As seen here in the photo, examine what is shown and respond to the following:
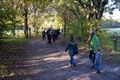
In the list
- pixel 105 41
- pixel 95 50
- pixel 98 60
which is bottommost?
pixel 98 60

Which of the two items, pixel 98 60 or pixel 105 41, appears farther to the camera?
pixel 105 41

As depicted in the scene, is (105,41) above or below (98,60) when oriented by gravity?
above

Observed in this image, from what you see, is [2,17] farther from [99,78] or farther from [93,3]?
[99,78]

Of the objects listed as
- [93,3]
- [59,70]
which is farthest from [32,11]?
[59,70]

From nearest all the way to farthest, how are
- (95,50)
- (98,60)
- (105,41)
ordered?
(98,60)
(95,50)
(105,41)

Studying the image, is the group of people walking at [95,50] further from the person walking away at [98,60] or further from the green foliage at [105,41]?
the green foliage at [105,41]

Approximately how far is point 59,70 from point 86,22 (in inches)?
500

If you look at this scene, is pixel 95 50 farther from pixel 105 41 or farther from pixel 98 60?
pixel 105 41

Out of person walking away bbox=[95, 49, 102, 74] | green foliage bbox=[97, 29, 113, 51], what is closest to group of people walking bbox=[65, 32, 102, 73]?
person walking away bbox=[95, 49, 102, 74]

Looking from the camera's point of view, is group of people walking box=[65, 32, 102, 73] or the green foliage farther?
the green foliage

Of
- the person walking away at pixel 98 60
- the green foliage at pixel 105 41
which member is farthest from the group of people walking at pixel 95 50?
the green foliage at pixel 105 41

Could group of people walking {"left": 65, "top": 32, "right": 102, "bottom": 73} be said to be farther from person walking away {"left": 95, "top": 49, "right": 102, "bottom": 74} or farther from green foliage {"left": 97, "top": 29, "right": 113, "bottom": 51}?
green foliage {"left": 97, "top": 29, "right": 113, "bottom": 51}

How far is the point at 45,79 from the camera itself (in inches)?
637

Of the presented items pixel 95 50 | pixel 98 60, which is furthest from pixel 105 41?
pixel 98 60
